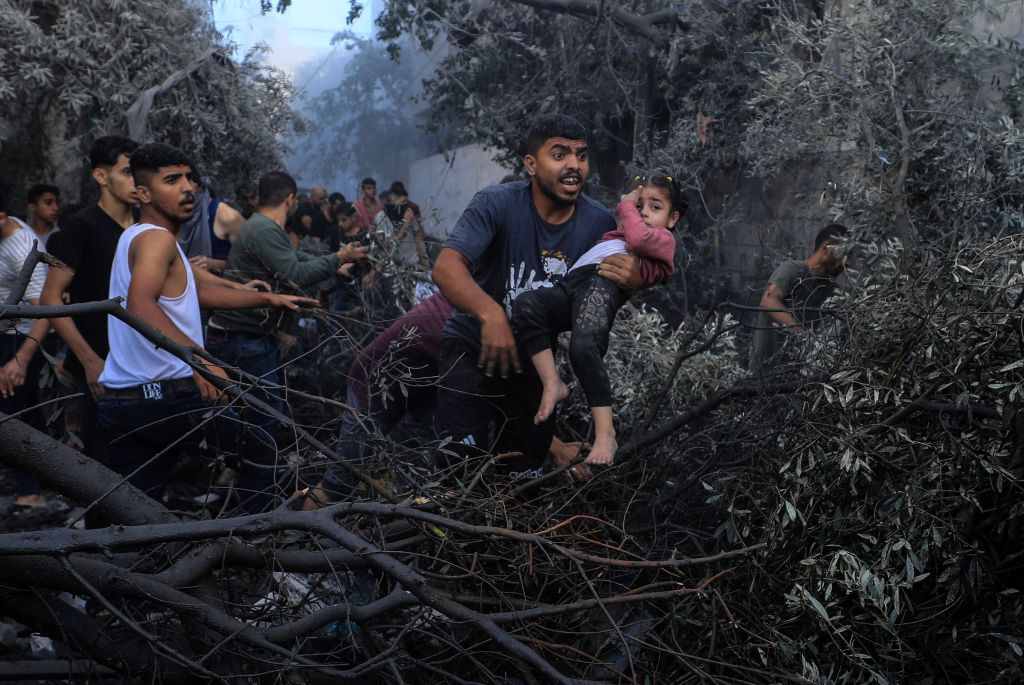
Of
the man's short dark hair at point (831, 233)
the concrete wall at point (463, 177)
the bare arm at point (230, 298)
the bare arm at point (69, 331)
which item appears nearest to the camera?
the bare arm at point (69, 331)

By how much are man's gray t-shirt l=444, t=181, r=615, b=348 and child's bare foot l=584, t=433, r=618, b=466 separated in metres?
0.63

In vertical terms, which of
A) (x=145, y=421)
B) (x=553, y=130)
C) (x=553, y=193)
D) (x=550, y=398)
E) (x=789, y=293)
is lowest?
(x=789, y=293)

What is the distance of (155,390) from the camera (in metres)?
3.96

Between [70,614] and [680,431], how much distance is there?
2681mm

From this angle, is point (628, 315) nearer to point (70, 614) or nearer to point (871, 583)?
point (871, 583)

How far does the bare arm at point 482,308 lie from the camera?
364 cm

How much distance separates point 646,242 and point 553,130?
600mm

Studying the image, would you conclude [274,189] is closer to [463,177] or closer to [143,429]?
[143,429]

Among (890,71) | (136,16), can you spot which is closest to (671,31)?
(890,71)

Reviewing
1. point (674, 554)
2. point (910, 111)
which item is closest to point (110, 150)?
point (674, 554)

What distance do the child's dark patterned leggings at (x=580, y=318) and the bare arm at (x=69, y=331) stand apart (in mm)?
1816

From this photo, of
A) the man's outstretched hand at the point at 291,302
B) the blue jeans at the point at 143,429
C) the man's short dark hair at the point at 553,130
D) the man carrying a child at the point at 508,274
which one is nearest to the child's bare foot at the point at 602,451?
the man carrying a child at the point at 508,274

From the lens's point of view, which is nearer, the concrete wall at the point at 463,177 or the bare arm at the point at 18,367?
the bare arm at the point at 18,367

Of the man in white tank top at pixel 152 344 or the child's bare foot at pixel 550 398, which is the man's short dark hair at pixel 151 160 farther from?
the child's bare foot at pixel 550 398
